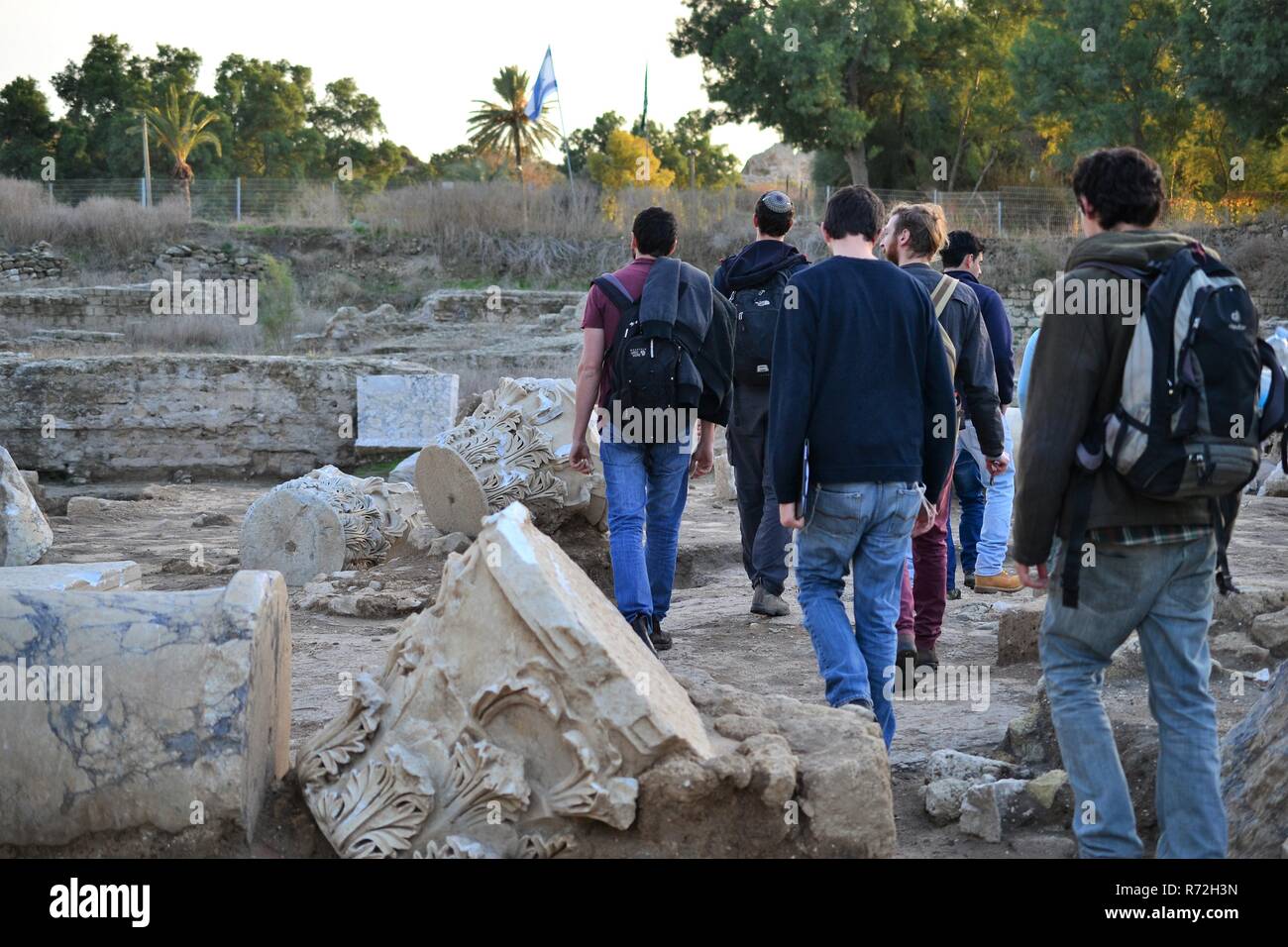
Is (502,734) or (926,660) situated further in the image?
(926,660)

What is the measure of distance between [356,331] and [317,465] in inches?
252

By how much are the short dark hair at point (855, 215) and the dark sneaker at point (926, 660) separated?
1897 millimetres

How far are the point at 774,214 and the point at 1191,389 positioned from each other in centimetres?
315

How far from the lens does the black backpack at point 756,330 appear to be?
5.74 metres

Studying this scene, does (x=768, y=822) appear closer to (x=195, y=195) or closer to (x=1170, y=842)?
(x=1170, y=842)

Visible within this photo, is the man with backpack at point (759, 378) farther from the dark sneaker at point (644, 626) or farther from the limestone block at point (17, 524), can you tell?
the limestone block at point (17, 524)

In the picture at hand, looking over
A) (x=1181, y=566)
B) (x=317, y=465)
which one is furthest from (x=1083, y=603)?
(x=317, y=465)

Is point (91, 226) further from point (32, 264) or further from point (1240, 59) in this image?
point (1240, 59)

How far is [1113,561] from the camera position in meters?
2.75

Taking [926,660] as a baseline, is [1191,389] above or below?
above

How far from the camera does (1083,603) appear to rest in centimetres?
277

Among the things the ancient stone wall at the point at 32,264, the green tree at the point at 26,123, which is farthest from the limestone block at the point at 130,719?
the green tree at the point at 26,123

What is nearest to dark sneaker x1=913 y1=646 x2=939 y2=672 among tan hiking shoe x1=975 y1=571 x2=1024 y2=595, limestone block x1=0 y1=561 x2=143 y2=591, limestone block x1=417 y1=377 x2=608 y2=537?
tan hiking shoe x1=975 y1=571 x2=1024 y2=595

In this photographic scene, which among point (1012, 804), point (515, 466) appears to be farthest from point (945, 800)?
point (515, 466)
